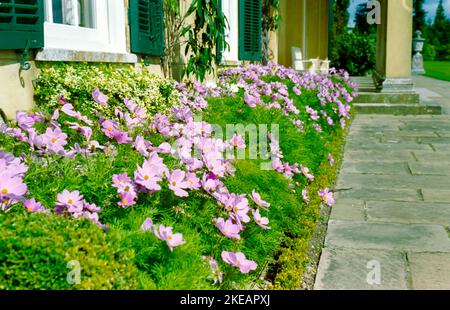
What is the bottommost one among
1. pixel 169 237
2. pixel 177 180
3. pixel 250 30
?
pixel 169 237

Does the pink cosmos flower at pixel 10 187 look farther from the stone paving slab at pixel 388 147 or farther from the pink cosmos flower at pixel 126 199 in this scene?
the stone paving slab at pixel 388 147

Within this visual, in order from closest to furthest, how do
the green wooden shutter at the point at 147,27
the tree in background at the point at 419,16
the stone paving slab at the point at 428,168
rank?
the green wooden shutter at the point at 147,27 → the stone paving slab at the point at 428,168 → the tree in background at the point at 419,16

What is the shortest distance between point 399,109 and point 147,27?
6.44 m

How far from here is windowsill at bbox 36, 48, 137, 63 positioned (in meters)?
3.16

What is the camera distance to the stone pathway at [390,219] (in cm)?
249

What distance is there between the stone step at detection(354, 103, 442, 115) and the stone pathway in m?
2.98

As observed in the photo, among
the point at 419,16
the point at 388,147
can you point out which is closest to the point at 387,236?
the point at 388,147

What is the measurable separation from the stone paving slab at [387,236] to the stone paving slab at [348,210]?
12 centimetres

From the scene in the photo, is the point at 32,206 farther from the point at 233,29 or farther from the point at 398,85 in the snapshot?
the point at 398,85

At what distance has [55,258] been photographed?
124 cm

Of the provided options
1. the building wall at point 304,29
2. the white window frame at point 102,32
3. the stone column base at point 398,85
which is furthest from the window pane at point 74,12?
the building wall at point 304,29

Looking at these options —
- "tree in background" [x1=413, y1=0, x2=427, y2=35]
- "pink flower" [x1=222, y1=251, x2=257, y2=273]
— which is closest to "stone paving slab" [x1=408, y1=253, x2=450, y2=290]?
"pink flower" [x1=222, y1=251, x2=257, y2=273]

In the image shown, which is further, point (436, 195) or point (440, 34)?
point (440, 34)
